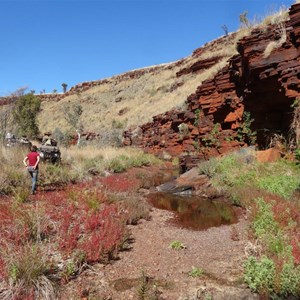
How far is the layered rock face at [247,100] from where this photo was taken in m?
12.0

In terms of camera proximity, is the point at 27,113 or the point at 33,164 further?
the point at 27,113

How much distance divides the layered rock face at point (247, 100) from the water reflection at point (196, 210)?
469 cm

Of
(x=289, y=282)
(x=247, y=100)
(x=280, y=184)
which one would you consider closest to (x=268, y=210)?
(x=280, y=184)

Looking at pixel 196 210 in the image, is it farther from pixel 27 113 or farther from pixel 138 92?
pixel 138 92

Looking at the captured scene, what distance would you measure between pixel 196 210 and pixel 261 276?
5.26 meters

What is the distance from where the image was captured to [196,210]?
9469 millimetres

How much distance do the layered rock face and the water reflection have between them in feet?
15.4

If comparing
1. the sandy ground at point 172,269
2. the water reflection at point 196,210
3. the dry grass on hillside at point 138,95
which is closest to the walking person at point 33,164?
the water reflection at point 196,210

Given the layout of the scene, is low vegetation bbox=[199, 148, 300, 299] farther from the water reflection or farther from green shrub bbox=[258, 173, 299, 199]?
the water reflection

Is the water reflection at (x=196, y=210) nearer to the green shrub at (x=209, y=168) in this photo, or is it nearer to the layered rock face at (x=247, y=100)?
the green shrub at (x=209, y=168)

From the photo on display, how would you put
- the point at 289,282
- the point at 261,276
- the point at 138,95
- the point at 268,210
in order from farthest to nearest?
the point at 138,95
the point at 268,210
the point at 261,276
the point at 289,282

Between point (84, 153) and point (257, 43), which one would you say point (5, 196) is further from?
point (257, 43)

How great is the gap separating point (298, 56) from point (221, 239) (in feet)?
26.6

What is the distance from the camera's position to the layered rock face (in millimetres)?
11992
